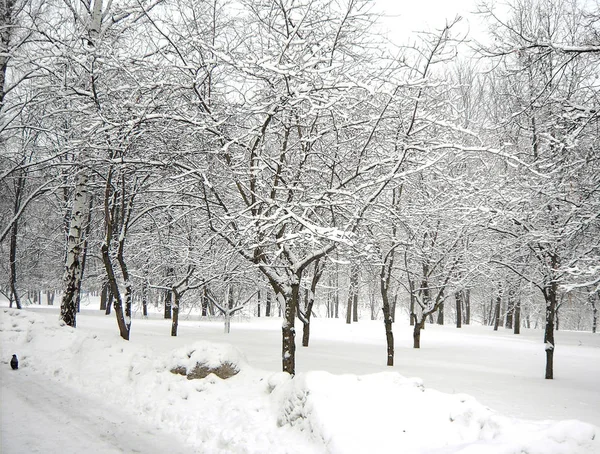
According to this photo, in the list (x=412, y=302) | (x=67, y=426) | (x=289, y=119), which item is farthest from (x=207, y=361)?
(x=412, y=302)

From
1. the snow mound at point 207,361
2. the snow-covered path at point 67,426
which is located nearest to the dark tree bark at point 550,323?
the snow mound at point 207,361

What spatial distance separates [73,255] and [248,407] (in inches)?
283

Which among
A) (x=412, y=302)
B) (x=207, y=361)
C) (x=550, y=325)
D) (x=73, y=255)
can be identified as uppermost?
(x=73, y=255)

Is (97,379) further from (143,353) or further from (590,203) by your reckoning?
(590,203)

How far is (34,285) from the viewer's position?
32594mm

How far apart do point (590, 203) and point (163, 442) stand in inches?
317

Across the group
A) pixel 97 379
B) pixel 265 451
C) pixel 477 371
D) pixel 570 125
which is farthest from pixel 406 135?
pixel 477 371

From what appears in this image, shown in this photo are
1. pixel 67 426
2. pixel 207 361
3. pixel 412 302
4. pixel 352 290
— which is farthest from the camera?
pixel 352 290

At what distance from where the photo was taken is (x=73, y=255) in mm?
10750

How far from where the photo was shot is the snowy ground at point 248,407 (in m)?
4.51

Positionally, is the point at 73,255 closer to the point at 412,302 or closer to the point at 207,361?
the point at 207,361

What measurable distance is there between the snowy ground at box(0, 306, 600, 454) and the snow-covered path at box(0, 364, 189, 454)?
13 mm

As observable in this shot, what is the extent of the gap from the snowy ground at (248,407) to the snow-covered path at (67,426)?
0.01 metres

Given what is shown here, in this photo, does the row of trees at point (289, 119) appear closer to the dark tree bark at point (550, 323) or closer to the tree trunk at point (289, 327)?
the tree trunk at point (289, 327)
